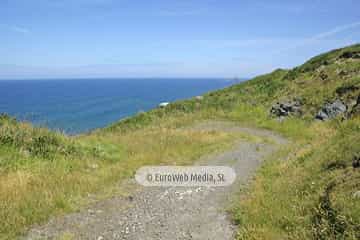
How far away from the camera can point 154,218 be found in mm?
6066

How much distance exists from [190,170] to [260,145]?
5.22 m

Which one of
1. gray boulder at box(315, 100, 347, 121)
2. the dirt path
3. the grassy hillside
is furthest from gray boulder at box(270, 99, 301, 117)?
the dirt path

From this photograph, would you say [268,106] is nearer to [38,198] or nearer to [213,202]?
[213,202]

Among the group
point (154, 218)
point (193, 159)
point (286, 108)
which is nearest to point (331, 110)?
point (286, 108)

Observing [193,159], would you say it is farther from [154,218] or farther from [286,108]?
[286,108]

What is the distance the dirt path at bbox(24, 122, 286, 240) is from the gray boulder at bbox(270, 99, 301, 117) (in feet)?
43.4

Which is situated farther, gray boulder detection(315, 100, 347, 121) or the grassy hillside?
gray boulder detection(315, 100, 347, 121)

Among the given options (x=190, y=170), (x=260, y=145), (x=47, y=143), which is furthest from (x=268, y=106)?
(x=47, y=143)

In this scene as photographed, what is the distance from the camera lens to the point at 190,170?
31.7 feet

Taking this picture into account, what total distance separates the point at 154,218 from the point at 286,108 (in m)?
17.2

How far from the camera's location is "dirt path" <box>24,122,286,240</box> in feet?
17.6

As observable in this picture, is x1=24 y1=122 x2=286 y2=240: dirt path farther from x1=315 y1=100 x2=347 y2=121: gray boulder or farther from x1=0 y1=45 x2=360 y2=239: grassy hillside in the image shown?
x1=315 y1=100 x2=347 y2=121: gray boulder

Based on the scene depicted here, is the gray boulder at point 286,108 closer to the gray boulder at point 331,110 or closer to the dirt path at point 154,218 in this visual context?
the gray boulder at point 331,110

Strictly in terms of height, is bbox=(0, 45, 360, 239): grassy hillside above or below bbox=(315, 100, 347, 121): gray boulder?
below
